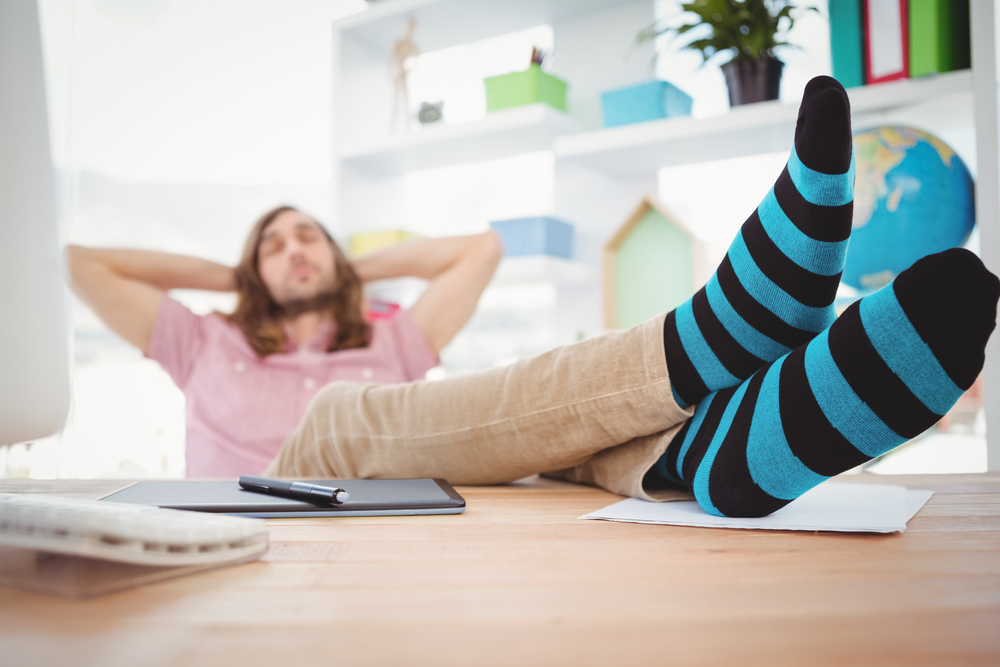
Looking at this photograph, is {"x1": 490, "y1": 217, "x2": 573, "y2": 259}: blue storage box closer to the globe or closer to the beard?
the beard

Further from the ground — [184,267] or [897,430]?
[184,267]

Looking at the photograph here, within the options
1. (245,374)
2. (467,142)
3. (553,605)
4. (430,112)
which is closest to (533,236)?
(467,142)

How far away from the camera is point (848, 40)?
1.52m

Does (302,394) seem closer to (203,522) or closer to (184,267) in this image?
(184,267)

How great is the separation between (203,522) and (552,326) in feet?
5.83

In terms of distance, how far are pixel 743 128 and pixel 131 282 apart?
1.40m

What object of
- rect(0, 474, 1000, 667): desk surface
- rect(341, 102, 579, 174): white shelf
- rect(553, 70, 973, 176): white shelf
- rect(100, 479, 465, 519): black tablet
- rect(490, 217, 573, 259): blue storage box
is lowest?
rect(100, 479, 465, 519): black tablet

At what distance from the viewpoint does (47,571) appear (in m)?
0.37

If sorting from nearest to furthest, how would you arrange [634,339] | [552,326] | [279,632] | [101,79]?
[279,632]
[634,339]
[101,79]
[552,326]

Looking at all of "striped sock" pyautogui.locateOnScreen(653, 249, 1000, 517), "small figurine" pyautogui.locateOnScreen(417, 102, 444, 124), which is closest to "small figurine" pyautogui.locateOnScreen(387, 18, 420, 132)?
"small figurine" pyautogui.locateOnScreen(417, 102, 444, 124)

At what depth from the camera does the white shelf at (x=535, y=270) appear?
6.15 ft

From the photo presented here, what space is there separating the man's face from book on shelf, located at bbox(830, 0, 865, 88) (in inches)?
47.4

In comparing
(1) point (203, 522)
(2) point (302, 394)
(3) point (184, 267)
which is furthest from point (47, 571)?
(3) point (184, 267)

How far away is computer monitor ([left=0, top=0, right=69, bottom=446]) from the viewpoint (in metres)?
0.47
